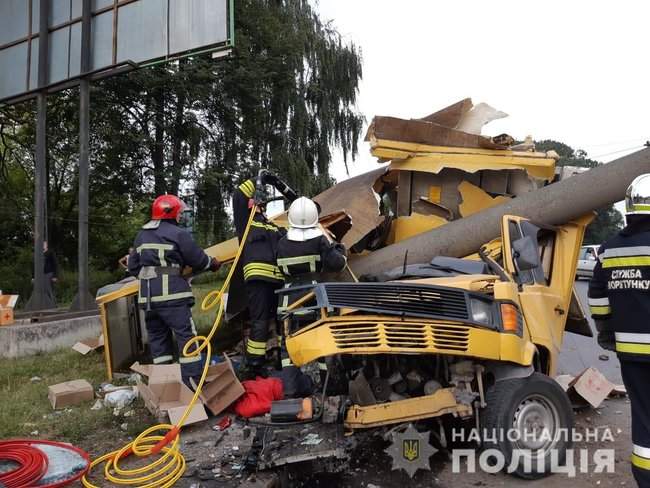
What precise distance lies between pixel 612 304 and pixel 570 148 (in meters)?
54.9

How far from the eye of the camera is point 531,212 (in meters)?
4.67

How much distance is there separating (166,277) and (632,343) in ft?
10.8

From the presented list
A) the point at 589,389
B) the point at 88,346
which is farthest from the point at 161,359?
the point at 589,389

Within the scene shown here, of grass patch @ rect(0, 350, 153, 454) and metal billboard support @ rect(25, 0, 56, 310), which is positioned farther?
metal billboard support @ rect(25, 0, 56, 310)

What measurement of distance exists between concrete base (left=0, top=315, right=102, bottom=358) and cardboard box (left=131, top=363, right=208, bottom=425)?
3575 mm

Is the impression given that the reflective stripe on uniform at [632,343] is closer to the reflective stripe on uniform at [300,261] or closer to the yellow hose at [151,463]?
the reflective stripe on uniform at [300,261]

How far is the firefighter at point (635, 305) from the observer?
2607 millimetres

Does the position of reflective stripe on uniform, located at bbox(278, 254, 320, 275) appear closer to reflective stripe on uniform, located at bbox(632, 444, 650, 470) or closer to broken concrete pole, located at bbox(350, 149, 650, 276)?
broken concrete pole, located at bbox(350, 149, 650, 276)

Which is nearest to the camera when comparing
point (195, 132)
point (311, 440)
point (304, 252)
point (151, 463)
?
point (311, 440)

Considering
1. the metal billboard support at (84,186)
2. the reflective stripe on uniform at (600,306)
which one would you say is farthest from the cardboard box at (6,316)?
the reflective stripe on uniform at (600,306)

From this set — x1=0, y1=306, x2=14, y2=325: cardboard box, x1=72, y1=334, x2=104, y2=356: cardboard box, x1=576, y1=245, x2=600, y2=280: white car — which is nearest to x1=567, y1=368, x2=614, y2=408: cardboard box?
x1=72, y1=334, x2=104, y2=356: cardboard box

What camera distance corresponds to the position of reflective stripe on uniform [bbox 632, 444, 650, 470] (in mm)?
2570

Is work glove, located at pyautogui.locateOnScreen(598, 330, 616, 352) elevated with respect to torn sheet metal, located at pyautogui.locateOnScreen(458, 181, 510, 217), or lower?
lower

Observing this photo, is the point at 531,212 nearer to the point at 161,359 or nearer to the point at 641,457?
the point at 641,457
